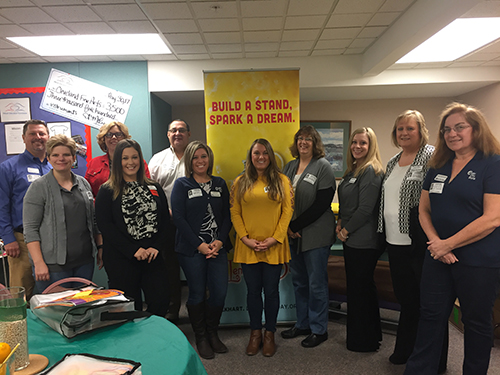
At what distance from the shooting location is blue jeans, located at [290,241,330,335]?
241 centimetres

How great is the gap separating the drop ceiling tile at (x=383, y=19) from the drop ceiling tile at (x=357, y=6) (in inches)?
5.0

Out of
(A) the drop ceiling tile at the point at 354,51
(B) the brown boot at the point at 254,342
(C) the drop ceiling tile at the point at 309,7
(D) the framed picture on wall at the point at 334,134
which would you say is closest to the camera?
(B) the brown boot at the point at 254,342

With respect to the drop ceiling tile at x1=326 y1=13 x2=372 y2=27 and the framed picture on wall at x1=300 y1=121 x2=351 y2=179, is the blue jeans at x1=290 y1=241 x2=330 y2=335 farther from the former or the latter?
the framed picture on wall at x1=300 y1=121 x2=351 y2=179

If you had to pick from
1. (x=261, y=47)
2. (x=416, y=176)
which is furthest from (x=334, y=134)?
(x=416, y=176)

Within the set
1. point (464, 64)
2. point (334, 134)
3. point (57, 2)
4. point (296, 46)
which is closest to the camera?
point (57, 2)

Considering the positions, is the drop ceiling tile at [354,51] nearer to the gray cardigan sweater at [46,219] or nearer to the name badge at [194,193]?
the name badge at [194,193]

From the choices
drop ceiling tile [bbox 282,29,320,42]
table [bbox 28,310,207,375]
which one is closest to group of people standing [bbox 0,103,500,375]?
table [bbox 28,310,207,375]

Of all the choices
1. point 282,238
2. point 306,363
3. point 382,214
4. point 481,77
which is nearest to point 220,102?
point 282,238

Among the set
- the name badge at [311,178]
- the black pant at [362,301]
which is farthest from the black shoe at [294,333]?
the name badge at [311,178]

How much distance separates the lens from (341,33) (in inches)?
125

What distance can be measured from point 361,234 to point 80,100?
344cm

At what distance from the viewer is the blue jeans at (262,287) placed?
2.31m

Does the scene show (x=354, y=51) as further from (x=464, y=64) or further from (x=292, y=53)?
(x=464, y=64)

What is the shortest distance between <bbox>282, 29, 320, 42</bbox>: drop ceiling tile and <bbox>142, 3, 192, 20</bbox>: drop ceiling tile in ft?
3.30
